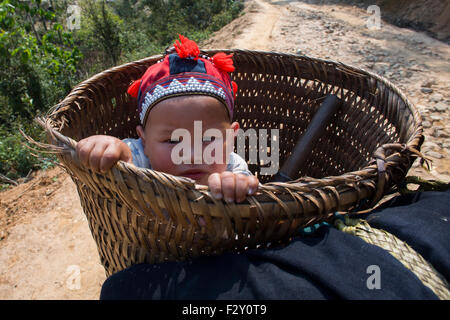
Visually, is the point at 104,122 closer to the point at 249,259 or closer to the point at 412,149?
the point at 249,259

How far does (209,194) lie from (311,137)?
1079 mm

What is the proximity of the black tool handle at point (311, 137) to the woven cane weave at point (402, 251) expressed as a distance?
0.77m

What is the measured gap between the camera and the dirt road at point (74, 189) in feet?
5.16

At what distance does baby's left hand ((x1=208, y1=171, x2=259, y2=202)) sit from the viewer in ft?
2.27

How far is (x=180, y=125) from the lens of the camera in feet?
3.86

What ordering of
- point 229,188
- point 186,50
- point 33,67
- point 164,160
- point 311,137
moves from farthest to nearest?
point 33,67 → point 311,137 → point 186,50 → point 164,160 → point 229,188

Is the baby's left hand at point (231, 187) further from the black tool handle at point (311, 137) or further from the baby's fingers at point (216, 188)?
the black tool handle at point (311, 137)

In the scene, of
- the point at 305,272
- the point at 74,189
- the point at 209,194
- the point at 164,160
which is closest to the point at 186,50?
the point at 164,160

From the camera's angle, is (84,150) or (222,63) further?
(222,63)

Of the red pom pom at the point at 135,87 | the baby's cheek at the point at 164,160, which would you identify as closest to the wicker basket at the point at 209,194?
the red pom pom at the point at 135,87

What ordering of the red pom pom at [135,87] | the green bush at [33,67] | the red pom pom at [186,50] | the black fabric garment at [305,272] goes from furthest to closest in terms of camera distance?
the green bush at [33,67] < the red pom pom at [135,87] < the red pom pom at [186,50] < the black fabric garment at [305,272]

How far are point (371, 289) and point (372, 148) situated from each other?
85 centimetres

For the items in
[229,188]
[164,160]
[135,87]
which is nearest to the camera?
[229,188]

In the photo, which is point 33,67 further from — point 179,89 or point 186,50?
point 179,89
